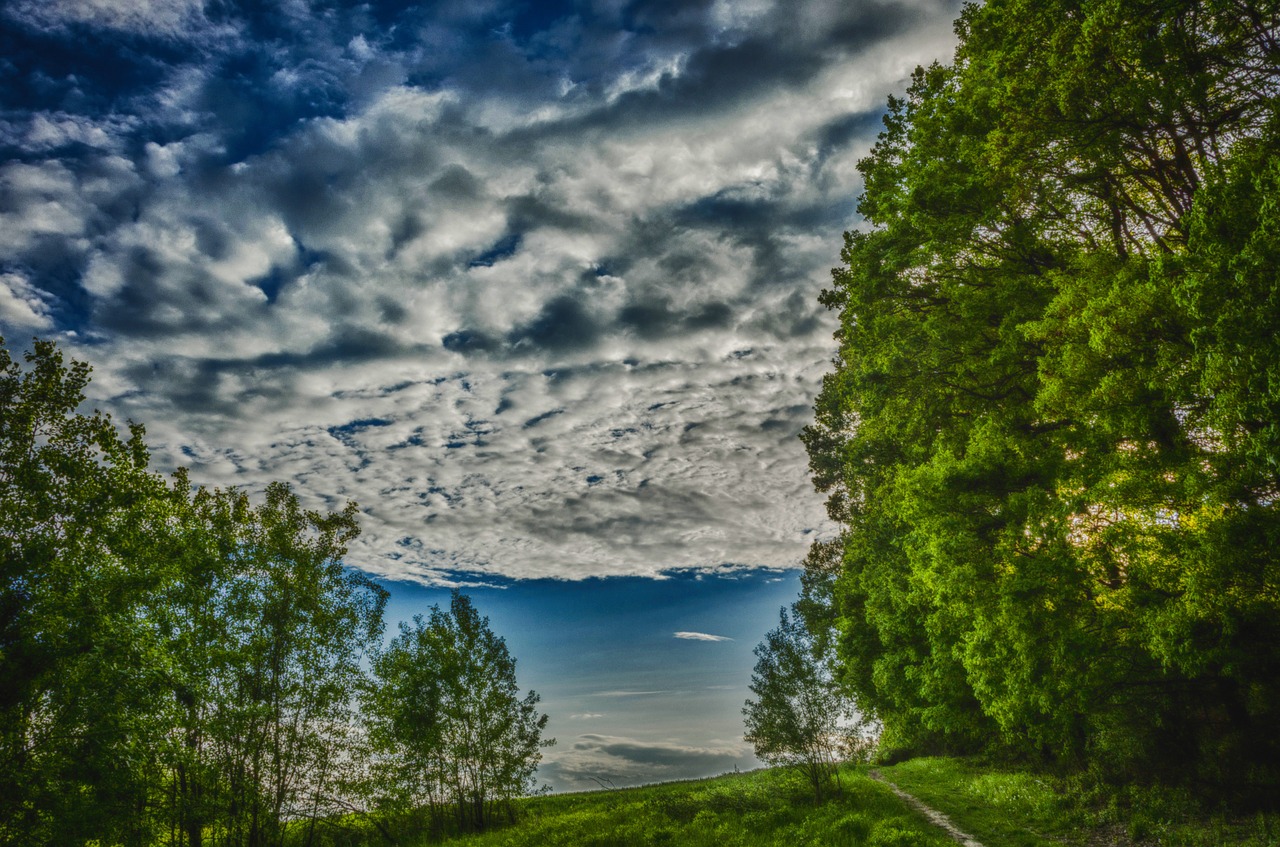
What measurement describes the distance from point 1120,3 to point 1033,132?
2.58 metres

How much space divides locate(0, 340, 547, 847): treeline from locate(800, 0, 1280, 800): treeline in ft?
71.9

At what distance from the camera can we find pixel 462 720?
110 ft

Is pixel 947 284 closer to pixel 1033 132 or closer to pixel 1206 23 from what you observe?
pixel 1033 132

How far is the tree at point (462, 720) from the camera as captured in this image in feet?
104

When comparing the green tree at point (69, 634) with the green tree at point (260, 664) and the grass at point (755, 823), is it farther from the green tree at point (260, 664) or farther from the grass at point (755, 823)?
the grass at point (755, 823)

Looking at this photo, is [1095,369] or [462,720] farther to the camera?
[462,720]

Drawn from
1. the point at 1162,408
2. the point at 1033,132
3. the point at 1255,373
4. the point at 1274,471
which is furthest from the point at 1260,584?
the point at 1033,132

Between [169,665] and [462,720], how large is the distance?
788 inches

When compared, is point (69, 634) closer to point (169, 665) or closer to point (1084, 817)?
point (169, 665)

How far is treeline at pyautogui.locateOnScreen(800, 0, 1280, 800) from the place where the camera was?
9836mm

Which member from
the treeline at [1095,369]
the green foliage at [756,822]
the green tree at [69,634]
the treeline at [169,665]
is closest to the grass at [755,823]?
the green foliage at [756,822]

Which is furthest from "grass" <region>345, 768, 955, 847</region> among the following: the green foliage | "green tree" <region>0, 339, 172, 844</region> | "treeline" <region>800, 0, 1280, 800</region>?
"green tree" <region>0, 339, 172, 844</region>

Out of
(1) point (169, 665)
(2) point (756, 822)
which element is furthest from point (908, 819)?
(1) point (169, 665)

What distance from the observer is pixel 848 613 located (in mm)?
27828
